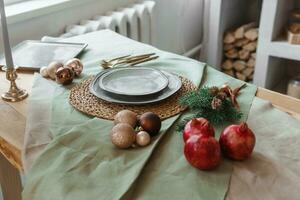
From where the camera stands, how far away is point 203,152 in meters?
0.61

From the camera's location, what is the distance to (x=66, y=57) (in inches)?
43.6

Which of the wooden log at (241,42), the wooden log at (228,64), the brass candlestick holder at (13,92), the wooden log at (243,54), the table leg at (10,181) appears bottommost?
the table leg at (10,181)

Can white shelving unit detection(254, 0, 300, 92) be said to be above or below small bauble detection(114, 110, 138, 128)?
→ below

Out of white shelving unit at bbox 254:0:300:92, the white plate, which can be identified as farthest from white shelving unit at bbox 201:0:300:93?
the white plate

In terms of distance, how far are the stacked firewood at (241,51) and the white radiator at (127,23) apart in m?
0.48

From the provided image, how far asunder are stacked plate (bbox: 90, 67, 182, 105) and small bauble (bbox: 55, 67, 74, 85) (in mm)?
70

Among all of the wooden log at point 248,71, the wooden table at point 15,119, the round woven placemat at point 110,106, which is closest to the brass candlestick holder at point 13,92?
the wooden table at point 15,119

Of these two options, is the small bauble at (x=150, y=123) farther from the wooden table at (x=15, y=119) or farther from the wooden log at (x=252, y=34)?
the wooden log at (x=252, y=34)

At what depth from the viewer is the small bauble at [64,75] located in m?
0.95

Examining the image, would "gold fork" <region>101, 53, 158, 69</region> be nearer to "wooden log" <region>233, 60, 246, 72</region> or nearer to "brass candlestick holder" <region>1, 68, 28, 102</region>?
"brass candlestick holder" <region>1, 68, 28, 102</region>

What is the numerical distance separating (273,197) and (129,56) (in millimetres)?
657

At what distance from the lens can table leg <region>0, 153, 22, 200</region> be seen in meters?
1.21

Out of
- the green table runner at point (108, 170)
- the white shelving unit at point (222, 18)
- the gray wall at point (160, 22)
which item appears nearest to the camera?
the green table runner at point (108, 170)

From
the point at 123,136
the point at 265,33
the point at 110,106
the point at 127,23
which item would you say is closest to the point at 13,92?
the point at 110,106
